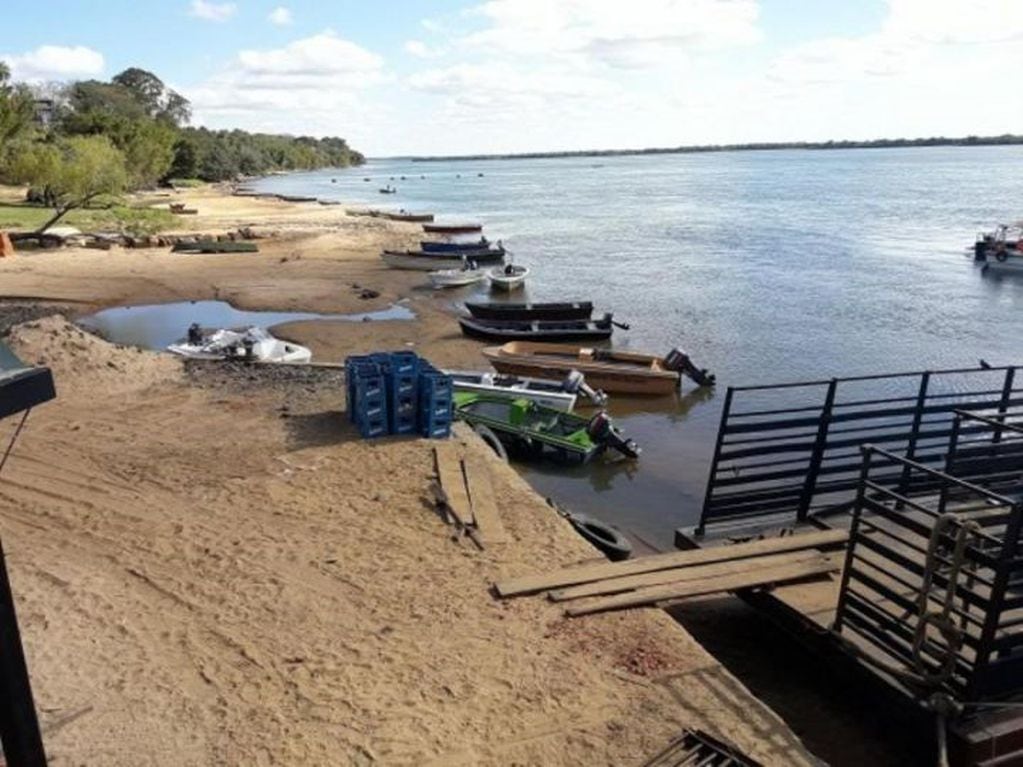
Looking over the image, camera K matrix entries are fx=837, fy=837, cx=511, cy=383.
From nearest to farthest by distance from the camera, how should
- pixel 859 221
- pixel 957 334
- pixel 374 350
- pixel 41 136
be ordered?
pixel 374 350 → pixel 957 334 → pixel 41 136 → pixel 859 221

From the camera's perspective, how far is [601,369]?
2064 cm

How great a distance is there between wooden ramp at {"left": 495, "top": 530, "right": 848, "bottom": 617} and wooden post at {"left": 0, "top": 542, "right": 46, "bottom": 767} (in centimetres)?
473

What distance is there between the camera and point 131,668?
6.91 m

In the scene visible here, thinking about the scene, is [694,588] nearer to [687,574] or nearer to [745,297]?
[687,574]

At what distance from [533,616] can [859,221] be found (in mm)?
71326

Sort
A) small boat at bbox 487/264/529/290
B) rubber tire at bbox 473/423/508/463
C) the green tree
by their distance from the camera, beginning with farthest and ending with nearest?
the green tree, small boat at bbox 487/264/529/290, rubber tire at bbox 473/423/508/463

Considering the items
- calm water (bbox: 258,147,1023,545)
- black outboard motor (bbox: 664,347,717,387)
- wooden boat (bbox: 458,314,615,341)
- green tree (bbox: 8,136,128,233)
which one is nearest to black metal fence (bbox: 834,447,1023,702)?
calm water (bbox: 258,147,1023,545)

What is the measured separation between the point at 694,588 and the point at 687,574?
300mm

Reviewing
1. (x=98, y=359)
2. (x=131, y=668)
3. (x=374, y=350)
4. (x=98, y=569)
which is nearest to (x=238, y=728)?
(x=131, y=668)

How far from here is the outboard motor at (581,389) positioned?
711 inches

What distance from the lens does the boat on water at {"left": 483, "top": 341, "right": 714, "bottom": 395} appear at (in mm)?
20734

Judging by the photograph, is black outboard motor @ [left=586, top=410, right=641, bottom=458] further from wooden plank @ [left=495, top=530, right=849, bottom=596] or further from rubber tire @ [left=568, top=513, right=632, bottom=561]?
wooden plank @ [left=495, top=530, right=849, bottom=596]

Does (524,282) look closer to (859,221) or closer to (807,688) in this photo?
(807,688)

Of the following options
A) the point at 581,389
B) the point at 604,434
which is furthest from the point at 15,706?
the point at 581,389
